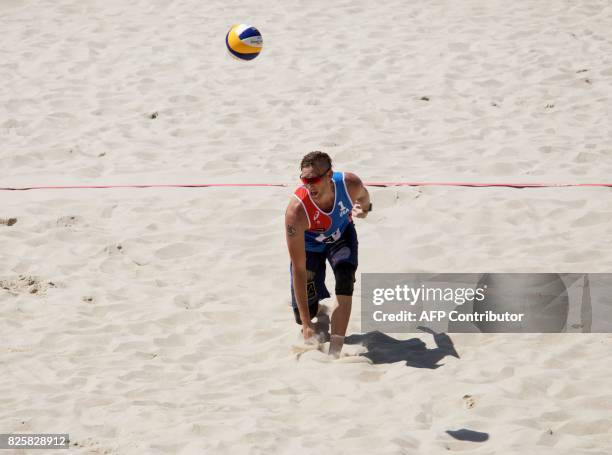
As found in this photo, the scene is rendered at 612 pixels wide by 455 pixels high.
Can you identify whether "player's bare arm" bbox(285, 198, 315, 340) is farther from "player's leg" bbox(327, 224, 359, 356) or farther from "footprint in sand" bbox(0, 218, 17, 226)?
"footprint in sand" bbox(0, 218, 17, 226)

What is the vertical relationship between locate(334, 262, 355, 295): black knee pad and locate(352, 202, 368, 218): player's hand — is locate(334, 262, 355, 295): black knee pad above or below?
below

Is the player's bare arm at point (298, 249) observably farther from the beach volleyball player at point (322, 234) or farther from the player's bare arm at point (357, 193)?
the player's bare arm at point (357, 193)

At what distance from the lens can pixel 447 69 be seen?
1005 centimetres

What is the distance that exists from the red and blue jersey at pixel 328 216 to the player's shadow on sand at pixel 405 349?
0.66 metres

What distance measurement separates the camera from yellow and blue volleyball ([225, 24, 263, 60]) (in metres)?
8.29

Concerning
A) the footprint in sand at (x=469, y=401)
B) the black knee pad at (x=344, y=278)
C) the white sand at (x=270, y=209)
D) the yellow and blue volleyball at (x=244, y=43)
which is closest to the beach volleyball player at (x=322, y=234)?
the black knee pad at (x=344, y=278)

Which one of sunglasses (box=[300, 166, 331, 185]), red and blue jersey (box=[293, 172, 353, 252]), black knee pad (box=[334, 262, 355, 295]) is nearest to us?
sunglasses (box=[300, 166, 331, 185])

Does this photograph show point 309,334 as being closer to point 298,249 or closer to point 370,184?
point 298,249

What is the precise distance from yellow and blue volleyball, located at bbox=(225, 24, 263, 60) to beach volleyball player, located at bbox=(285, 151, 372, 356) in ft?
11.1

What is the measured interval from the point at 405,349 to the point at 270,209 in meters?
2.23

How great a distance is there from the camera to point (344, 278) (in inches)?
203

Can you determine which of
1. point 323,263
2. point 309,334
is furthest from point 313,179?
point 309,334

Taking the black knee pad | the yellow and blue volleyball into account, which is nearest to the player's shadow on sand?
the black knee pad

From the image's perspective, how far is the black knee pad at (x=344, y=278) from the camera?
5.13 meters
